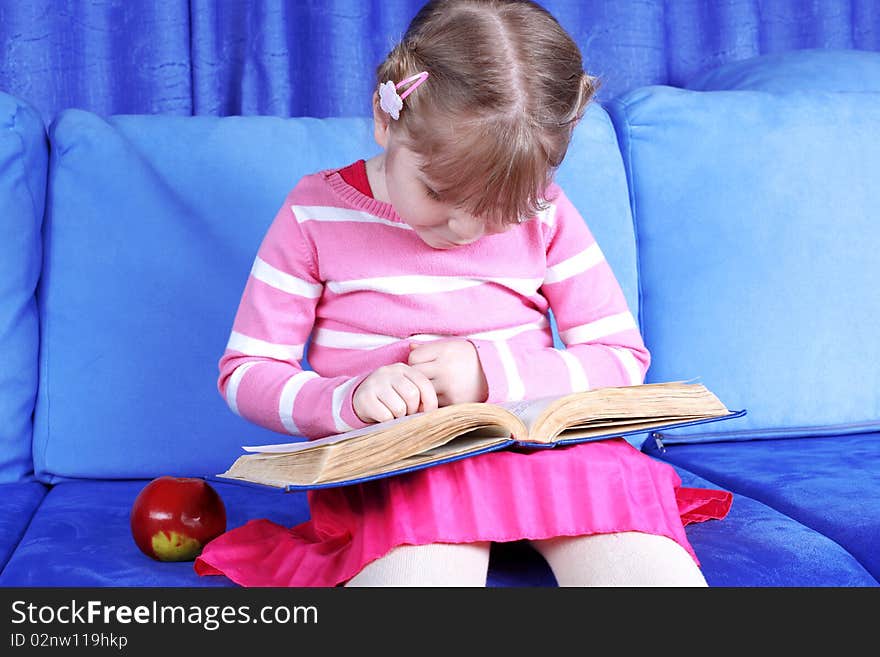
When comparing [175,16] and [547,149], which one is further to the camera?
[175,16]

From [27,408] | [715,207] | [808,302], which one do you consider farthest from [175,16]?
[808,302]

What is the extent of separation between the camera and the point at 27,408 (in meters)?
1.41

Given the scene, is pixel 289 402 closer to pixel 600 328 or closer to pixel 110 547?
pixel 110 547

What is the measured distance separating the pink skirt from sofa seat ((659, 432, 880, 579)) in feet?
0.68

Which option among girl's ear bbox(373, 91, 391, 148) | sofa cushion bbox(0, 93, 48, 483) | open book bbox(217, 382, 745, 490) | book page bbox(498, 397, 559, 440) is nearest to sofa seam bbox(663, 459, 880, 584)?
open book bbox(217, 382, 745, 490)

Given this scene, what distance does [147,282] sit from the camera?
1425 mm

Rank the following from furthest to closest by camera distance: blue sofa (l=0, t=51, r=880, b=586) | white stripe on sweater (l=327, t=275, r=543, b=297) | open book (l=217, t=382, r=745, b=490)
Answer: blue sofa (l=0, t=51, r=880, b=586), white stripe on sweater (l=327, t=275, r=543, b=297), open book (l=217, t=382, r=745, b=490)

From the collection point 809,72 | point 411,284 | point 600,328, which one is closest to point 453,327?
point 411,284

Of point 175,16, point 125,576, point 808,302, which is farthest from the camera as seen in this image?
point 175,16

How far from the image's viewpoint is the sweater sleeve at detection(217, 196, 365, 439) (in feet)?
3.63

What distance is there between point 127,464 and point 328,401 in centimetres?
45

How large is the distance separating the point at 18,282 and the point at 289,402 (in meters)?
0.54

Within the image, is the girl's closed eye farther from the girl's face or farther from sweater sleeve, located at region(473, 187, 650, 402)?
sweater sleeve, located at region(473, 187, 650, 402)

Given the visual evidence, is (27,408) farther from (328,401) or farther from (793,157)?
(793,157)
